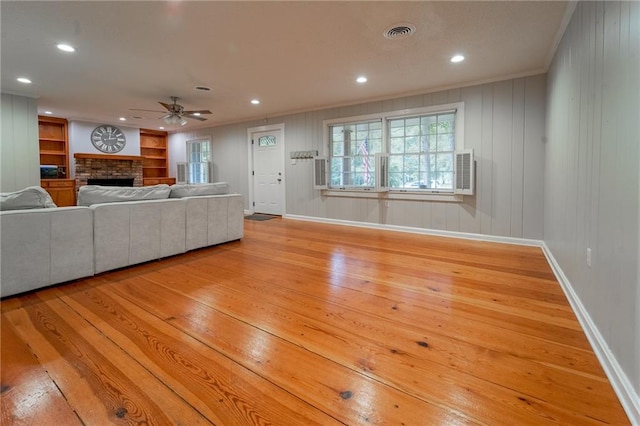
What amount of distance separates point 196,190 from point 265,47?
196 cm

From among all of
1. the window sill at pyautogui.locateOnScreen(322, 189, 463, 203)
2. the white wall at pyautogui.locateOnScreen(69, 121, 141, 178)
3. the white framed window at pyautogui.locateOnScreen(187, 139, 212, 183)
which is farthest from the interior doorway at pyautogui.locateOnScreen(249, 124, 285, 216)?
the white wall at pyautogui.locateOnScreen(69, 121, 141, 178)

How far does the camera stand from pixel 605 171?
1.74 m

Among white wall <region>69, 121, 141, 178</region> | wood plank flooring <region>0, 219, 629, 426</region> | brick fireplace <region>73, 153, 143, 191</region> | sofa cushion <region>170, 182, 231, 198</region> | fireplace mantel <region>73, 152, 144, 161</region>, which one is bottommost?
wood plank flooring <region>0, 219, 629, 426</region>

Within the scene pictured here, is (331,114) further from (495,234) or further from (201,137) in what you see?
(201,137)

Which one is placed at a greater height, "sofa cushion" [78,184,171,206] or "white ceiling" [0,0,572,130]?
"white ceiling" [0,0,572,130]

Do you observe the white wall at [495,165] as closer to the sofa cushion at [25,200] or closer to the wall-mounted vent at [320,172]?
the wall-mounted vent at [320,172]

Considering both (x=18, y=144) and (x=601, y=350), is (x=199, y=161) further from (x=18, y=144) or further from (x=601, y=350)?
(x=601, y=350)

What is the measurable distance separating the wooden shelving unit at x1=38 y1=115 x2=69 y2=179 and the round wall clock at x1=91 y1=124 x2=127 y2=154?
0.60m

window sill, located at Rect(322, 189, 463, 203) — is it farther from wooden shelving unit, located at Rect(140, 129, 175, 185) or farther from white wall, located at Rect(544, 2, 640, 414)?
wooden shelving unit, located at Rect(140, 129, 175, 185)

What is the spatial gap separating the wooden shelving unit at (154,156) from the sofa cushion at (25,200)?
21.8 ft

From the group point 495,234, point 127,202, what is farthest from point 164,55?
point 495,234

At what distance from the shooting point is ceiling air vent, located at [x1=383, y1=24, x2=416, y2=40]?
2.95 metres

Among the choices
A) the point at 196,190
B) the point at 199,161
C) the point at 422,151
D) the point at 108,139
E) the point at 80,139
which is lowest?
the point at 196,190

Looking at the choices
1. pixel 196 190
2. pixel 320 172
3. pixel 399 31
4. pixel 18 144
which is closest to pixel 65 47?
pixel 196 190
